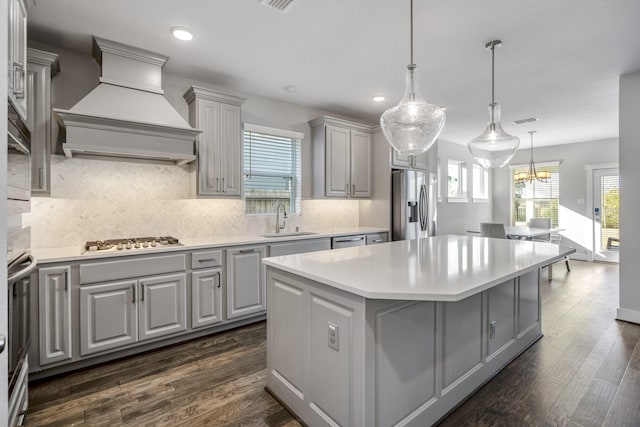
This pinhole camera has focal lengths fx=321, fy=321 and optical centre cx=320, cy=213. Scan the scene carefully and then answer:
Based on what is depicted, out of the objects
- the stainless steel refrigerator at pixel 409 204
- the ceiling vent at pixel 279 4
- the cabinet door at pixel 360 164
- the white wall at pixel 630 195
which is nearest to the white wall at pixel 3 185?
the ceiling vent at pixel 279 4

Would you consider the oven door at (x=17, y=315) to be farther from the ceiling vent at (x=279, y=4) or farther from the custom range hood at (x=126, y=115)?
the ceiling vent at (x=279, y=4)

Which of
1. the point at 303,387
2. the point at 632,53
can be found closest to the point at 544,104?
the point at 632,53

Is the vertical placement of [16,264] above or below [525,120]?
below

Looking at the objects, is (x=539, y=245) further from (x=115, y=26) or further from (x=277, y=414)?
(x=115, y=26)

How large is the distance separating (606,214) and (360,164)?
5.69m

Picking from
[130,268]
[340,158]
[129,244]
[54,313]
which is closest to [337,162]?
[340,158]

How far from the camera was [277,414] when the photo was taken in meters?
1.93

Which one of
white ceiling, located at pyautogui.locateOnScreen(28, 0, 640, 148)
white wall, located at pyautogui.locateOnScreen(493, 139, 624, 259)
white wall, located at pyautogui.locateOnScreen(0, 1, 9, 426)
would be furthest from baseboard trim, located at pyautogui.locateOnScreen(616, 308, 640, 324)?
white wall, located at pyautogui.locateOnScreen(0, 1, 9, 426)

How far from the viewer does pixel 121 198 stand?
3.06 metres

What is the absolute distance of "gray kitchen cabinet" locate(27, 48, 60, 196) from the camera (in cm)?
237

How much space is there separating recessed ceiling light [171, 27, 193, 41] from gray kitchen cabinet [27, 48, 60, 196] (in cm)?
91

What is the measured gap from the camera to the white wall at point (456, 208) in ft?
22.0

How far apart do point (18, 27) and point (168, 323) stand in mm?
2240

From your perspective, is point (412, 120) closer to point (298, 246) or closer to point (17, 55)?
point (298, 246)
